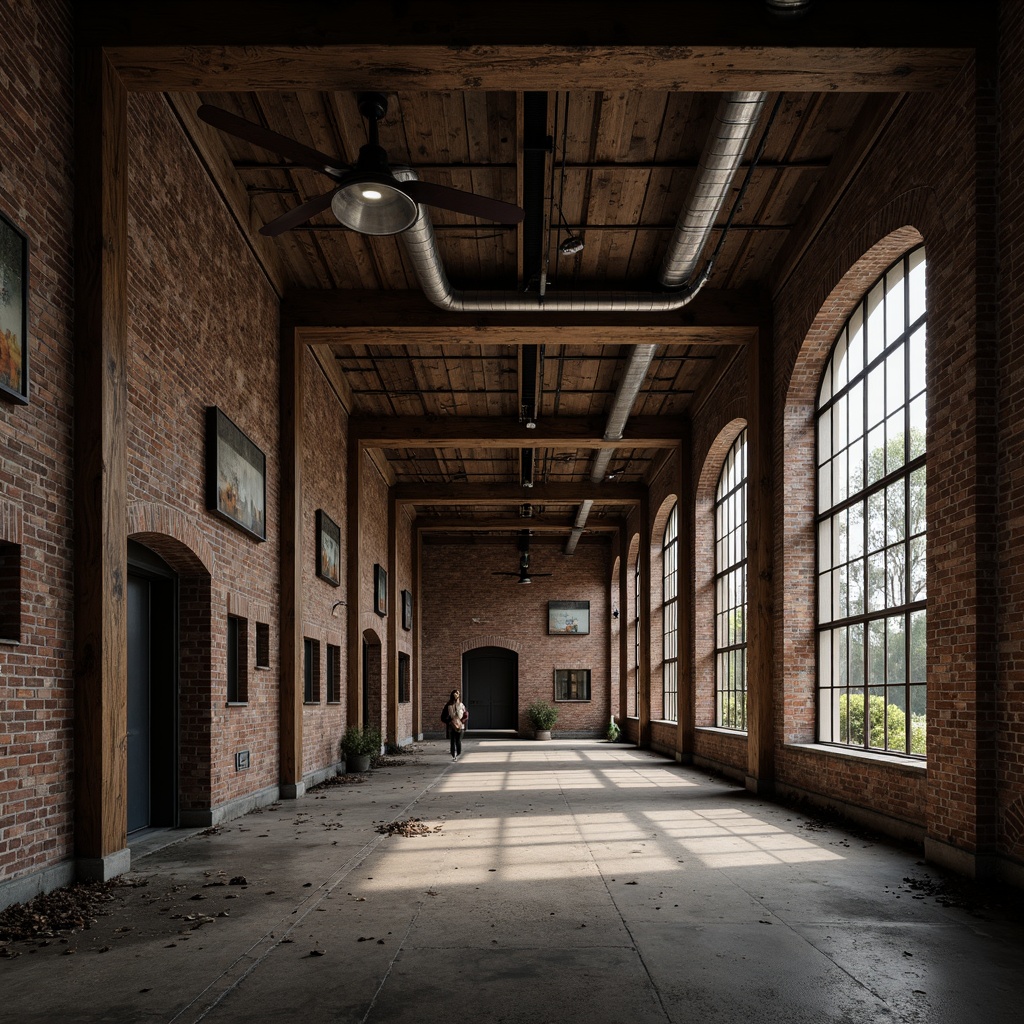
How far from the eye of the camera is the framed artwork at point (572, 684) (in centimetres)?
3056

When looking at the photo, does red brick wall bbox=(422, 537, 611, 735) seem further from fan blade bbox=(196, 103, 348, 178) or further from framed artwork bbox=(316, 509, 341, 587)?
fan blade bbox=(196, 103, 348, 178)

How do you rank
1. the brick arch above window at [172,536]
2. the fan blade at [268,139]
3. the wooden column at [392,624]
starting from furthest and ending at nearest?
the wooden column at [392,624] → the brick arch above window at [172,536] → the fan blade at [268,139]

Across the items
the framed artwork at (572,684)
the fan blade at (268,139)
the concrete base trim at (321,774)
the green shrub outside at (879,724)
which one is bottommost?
the framed artwork at (572,684)

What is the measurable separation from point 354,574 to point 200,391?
28.2 feet

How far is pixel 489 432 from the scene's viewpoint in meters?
18.0

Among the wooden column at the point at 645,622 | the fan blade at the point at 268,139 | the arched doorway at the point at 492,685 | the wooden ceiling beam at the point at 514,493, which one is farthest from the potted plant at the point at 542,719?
the fan blade at the point at 268,139

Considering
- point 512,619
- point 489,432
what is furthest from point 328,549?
point 512,619

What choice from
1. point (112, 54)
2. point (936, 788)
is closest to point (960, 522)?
point (936, 788)

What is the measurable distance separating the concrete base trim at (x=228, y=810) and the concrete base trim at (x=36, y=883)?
10.1 ft

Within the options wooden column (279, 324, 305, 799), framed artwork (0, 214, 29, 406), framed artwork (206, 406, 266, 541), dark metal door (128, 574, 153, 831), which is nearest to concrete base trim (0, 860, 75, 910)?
dark metal door (128, 574, 153, 831)

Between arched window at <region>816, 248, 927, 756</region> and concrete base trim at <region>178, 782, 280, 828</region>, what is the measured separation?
6425 millimetres

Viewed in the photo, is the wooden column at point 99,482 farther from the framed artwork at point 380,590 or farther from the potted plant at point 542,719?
the potted plant at point 542,719

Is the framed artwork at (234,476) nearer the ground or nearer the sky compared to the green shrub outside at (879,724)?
nearer the sky

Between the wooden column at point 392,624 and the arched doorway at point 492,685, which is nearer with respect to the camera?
the wooden column at point 392,624
